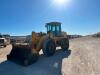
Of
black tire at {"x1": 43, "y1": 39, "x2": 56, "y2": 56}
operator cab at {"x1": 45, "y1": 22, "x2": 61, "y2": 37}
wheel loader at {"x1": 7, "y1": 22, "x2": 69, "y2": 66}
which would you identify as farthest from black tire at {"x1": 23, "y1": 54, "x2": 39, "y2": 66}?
operator cab at {"x1": 45, "y1": 22, "x2": 61, "y2": 37}

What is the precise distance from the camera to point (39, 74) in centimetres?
729

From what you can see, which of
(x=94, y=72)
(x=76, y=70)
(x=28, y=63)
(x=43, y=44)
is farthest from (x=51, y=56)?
(x=94, y=72)

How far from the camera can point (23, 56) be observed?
348 inches

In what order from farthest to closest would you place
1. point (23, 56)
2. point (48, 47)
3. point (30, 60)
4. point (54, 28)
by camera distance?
point (54, 28) < point (48, 47) < point (30, 60) < point (23, 56)

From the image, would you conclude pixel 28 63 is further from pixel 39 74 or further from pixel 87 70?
pixel 87 70

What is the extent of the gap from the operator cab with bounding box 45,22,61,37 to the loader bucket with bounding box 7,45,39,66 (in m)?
5.08

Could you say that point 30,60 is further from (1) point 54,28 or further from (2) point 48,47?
(1) point 54,28

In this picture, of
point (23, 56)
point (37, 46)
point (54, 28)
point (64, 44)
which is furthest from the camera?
point (64, 44)

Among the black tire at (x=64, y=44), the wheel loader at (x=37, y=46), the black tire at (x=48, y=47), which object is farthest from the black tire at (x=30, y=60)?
the black tire at (x=64, y=44)

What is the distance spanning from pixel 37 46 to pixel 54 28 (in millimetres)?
4242

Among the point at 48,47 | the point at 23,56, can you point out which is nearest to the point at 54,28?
the point at 48,47

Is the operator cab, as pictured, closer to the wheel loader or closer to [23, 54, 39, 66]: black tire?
the wheel loader

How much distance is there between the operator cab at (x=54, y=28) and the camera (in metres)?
14.4

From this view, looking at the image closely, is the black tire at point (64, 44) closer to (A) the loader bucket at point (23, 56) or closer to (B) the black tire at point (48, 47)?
(B) the black tire at point (48, 47)
